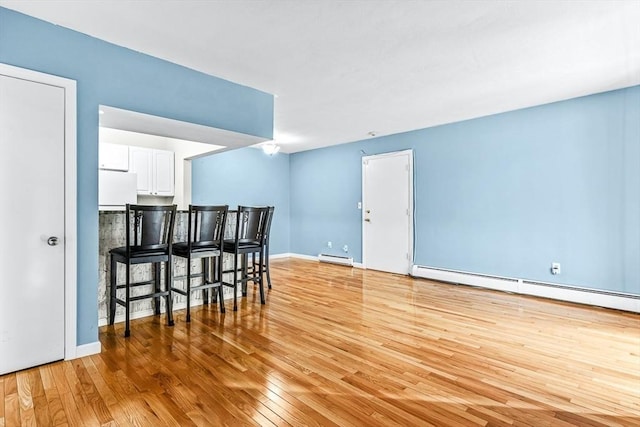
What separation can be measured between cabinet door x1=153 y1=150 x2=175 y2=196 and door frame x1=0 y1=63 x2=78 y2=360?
3.35 m

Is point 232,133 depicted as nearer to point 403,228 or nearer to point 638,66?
point 403,228

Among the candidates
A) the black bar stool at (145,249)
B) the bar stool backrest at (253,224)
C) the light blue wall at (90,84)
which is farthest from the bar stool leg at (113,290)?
the bar stool backrest at (253,224)

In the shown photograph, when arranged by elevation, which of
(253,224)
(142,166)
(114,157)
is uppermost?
(114,157)

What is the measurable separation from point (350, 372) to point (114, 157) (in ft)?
16.3

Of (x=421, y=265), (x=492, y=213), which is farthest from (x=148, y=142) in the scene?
(x=492, y=213)

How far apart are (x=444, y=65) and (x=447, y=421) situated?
2.85 metres

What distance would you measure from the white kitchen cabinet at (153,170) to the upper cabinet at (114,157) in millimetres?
73

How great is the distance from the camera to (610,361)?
7.70ft

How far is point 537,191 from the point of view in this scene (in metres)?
4.14

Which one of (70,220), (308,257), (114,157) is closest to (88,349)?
(70,220)

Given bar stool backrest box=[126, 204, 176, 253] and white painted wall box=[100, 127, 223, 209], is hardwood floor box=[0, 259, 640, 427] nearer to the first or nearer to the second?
bar stool backrest box=[126, 204, 176, 253]

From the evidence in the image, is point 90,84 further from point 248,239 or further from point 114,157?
point 114,157

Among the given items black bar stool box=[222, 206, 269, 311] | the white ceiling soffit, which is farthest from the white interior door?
black bar stool box=[222, 206, 269, 311]

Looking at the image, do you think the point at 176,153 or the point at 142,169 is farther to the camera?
the point at 176,153
